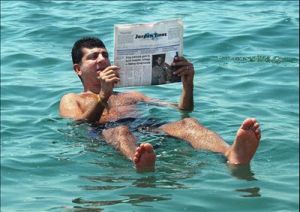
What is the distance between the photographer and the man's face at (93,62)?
6539 mm

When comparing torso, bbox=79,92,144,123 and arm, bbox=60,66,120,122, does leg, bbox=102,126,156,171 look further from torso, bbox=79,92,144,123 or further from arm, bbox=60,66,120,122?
torso, bbox=79,92,144,123

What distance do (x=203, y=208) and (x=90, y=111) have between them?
1679 millimetres

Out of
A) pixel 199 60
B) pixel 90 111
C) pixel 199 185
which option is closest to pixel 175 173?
pixel 199 185

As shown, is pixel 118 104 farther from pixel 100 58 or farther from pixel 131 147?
pixel 131 147

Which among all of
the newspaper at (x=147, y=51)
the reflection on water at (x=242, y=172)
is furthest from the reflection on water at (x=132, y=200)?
the newspaper at (x=147, y=51)

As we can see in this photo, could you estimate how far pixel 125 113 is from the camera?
6.50 m

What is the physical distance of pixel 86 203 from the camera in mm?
4688

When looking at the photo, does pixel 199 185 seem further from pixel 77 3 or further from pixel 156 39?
pixel 77 3

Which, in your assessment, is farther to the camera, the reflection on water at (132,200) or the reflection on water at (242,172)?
the reflection on water at (242,172)

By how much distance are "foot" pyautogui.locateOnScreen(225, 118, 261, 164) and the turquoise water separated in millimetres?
87

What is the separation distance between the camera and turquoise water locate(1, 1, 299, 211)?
478 cm

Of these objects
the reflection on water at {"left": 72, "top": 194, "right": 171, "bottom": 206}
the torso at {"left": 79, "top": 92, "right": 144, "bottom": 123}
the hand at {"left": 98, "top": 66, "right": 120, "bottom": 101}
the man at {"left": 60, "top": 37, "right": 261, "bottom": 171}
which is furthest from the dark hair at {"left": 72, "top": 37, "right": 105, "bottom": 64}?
the reflection on water at {"left": 72, "top": 194, "right": 171, "bottom": 206}

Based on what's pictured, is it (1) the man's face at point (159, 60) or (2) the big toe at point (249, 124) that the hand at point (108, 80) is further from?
(2) the big toe at point (249, 124)

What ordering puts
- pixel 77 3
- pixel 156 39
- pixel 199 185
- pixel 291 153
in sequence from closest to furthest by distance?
pixel 199 185 < pixel 291 153 < pixel 156 39 < pixel 77 3
